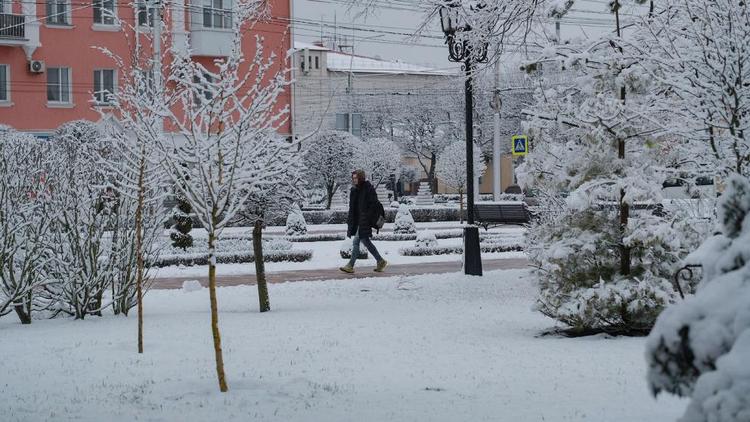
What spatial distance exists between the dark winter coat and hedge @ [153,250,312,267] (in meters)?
2.50

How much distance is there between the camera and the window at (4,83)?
3497cm

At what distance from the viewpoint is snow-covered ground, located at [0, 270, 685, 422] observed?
580 centimetres

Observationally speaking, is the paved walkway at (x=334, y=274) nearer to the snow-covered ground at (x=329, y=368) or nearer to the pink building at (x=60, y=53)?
the snow-covered ground at (x=329, y=368)

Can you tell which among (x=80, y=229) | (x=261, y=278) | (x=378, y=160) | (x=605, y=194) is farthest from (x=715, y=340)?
(x=378, y=160)

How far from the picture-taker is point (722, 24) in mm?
7336

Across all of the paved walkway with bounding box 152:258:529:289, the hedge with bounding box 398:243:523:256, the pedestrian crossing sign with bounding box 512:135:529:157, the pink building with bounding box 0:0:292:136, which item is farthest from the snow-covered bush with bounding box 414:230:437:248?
the pink building with bounding box 0:0:292:136

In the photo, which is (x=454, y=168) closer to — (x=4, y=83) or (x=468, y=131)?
(x=4, y=83)

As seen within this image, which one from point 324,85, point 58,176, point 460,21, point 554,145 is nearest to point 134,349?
point 58,176

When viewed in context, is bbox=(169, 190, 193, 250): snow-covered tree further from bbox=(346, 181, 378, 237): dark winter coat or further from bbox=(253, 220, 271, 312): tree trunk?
bbox=(253, 220, 271, 312): tree trunk

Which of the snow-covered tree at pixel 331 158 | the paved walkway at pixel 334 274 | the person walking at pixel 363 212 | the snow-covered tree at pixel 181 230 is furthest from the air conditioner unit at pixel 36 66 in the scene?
the person walking at pixel 363 212

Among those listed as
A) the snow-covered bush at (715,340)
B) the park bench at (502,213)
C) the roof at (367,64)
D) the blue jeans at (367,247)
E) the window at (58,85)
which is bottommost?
the blue jeans at (367,247)

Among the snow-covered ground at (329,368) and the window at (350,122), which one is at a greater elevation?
the window at (350,122)

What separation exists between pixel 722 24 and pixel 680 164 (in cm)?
192

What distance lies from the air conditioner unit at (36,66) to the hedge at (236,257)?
19456 millimetres
